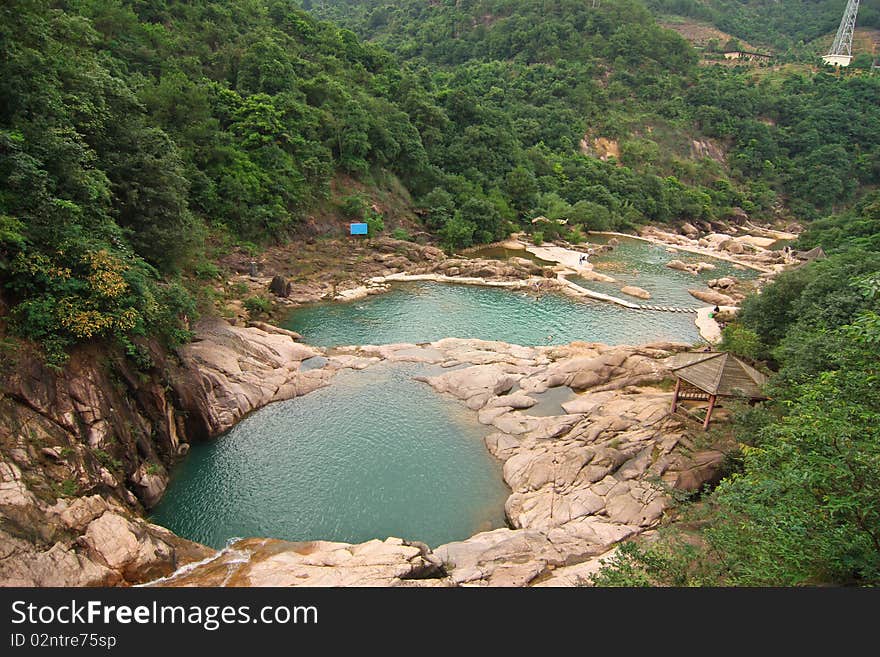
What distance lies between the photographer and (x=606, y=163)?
226 feet

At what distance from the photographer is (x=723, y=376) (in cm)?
1720

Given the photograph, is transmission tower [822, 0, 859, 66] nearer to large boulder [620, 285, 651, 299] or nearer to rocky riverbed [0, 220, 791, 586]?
large boulder [620, 285, 651, 299]

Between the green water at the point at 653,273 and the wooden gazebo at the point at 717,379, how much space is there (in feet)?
69.2

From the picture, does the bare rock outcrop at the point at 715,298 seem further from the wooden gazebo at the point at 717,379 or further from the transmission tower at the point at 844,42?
the transmission tower at the point at 844,42

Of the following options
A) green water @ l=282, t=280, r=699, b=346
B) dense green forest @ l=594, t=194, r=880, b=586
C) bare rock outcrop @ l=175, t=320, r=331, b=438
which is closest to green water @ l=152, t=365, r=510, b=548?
bare rock outcrop @ l=175, t=320, r=331, b=438

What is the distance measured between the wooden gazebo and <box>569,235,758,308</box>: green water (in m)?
21.1

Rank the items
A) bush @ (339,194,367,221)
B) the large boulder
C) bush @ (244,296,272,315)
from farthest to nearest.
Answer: bush @ (339,194,367,221) → the large boulder → bush @ (244,296,272,315)

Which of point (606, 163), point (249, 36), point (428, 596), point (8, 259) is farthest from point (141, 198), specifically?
point (606, 163)

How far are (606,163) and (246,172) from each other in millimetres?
49150

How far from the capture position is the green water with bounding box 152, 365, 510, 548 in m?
15.6

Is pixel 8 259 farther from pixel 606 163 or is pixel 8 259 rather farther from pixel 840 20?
pixel 840 20

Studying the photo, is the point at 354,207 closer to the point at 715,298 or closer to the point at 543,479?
the point at 715,298

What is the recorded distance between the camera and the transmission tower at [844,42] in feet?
317

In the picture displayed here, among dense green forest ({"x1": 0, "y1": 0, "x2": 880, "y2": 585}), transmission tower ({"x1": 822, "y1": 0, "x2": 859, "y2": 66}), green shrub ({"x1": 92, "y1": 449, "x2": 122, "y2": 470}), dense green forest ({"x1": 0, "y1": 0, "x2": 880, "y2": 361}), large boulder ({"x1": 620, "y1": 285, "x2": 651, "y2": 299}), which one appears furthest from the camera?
transmission tower ({"x1": 822, "y1": 0, "x2": 859, "y2": 66})
